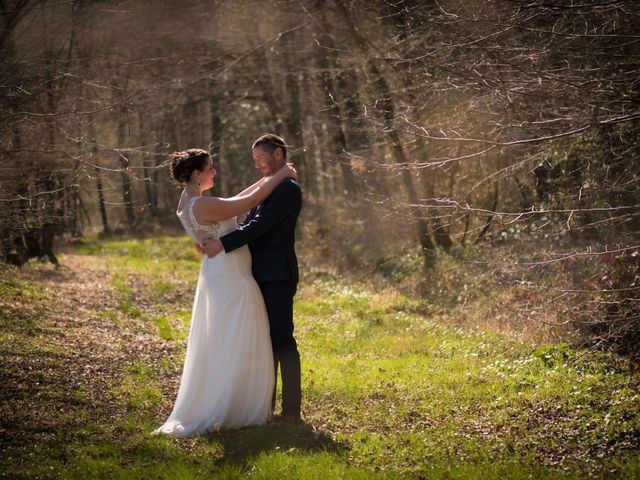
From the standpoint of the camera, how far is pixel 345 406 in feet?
23.3

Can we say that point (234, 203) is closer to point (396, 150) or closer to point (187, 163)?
point (187, 163)

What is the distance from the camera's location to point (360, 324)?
11.4 m

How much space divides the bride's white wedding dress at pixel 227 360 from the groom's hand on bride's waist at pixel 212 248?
0.16 ft

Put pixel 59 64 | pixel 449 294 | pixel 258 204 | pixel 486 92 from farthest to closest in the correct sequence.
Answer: pixel 449 294 → pixel 59 64 → pixel 486 92 → pixel 258 204

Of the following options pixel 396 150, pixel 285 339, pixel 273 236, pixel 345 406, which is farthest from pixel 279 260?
pixel 396 150

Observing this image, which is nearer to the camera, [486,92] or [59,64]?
[486,92]

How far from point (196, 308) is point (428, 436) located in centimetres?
236

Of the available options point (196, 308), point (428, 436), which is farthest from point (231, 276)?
point (428, 436)

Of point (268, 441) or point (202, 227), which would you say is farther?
point (202, 227)

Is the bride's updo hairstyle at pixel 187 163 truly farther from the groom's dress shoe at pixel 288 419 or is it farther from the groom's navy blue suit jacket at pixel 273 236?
the groom's dress shoe at pixel 288 419

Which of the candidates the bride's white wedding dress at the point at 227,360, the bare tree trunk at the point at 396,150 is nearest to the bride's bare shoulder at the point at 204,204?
the bride's white wedding dress at the point at 227,360

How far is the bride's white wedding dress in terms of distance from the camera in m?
6.20

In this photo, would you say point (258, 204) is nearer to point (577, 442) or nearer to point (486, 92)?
point (486, 92)

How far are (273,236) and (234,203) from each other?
0.46 metres
